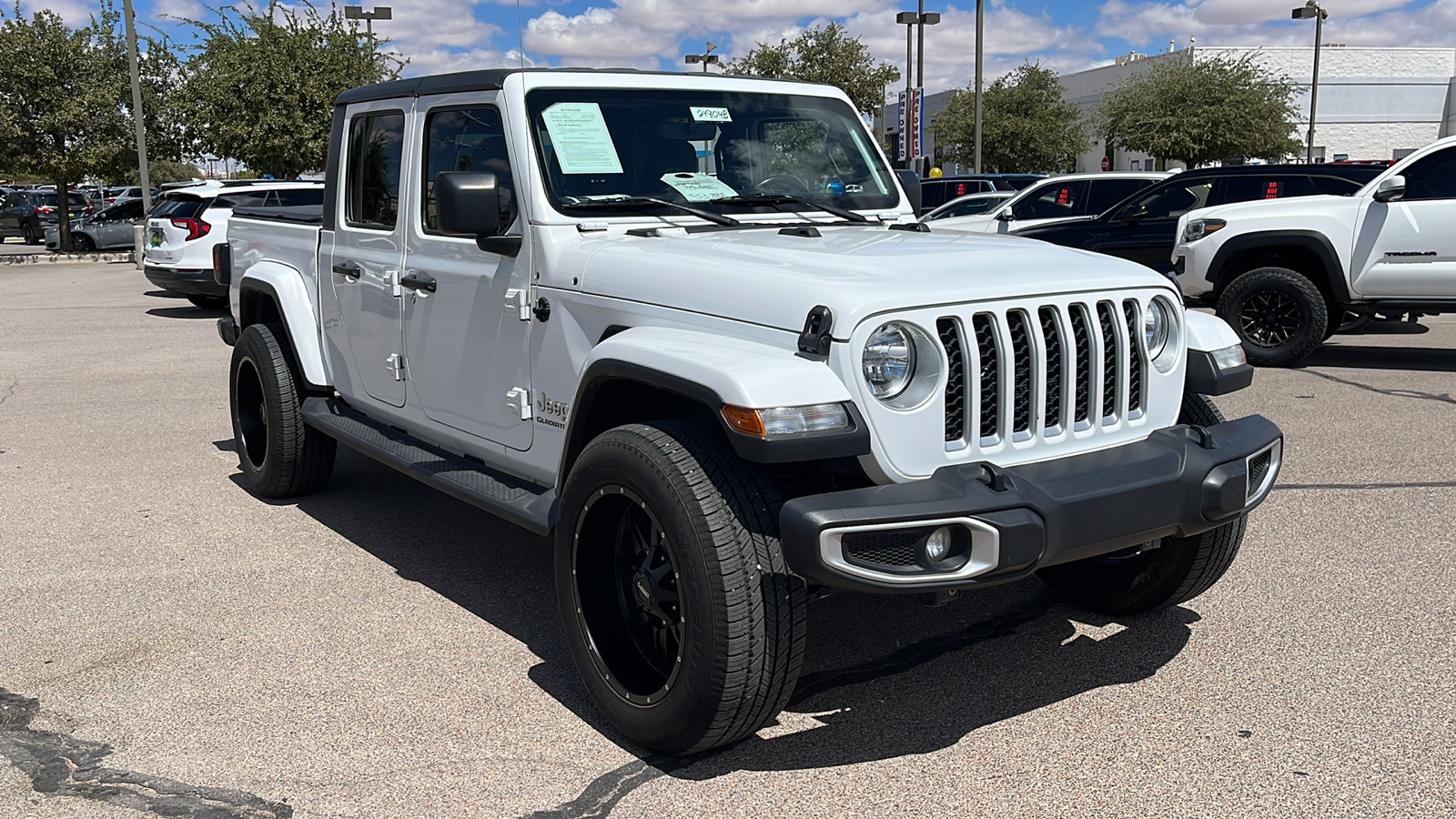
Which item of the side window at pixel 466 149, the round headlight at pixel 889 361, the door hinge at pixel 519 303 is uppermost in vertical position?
the side window at pixel 466 149

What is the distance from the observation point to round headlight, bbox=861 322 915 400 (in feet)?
10.4

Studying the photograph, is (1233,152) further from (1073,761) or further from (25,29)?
(1073,761)

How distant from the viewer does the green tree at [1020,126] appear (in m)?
50.4

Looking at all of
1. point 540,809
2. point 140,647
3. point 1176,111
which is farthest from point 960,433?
point 1176,111

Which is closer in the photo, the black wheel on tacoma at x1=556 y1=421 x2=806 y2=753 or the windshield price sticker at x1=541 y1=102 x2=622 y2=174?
the black wheel on tacoma at x1=556 y1=421 x2=806 y2=753

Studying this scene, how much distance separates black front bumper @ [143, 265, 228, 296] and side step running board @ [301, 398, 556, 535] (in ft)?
33.2

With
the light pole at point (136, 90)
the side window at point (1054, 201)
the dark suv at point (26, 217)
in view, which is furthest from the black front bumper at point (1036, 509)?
the dark suv at point (26, 217)

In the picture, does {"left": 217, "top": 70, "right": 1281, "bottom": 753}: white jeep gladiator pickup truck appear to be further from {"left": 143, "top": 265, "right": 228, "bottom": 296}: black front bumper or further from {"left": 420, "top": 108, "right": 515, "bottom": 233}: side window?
{"left": 143, "top": 265, "right": 228, "bottom": 296}: black front bumper

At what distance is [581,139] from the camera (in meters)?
4.28

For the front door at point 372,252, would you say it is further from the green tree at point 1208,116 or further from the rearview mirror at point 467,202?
the green tree at point 1208,116

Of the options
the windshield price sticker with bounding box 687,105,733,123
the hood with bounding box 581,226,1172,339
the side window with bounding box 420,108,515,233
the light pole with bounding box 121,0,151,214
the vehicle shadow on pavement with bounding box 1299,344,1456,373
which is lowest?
the vehicle shadow on pavement with bounding box 1299,344,1456,373

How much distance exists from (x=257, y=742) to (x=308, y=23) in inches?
1045

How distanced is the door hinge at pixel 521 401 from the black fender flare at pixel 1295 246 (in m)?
7.85

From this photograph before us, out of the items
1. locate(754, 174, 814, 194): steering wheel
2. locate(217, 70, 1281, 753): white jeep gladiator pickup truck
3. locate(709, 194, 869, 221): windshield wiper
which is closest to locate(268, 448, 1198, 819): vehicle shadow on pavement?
locate(217, 70, 1281, 753): white jeep gladiator pickup truck
